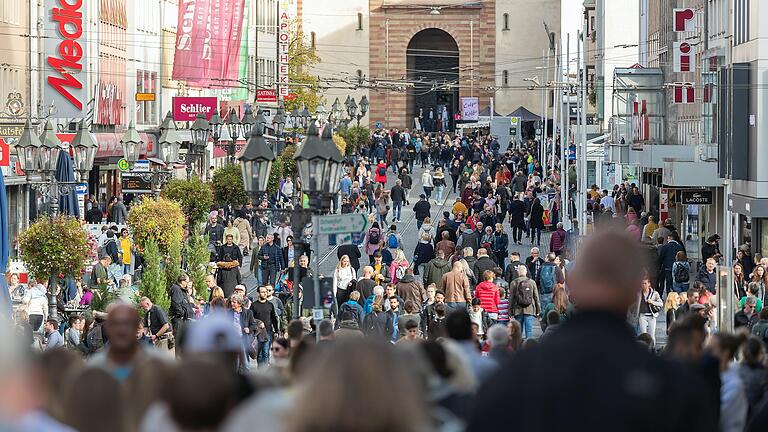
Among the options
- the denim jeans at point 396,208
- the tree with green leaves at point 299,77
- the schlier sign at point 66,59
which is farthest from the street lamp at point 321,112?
the schlier sign at point 66,59

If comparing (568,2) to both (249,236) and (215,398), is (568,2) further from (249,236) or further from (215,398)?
(215,398)

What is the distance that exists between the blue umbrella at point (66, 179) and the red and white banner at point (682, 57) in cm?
1586

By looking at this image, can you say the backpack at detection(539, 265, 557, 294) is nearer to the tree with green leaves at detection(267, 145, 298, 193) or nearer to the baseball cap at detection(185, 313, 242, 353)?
the baseball cap at detection(185, 313, 242, 353)

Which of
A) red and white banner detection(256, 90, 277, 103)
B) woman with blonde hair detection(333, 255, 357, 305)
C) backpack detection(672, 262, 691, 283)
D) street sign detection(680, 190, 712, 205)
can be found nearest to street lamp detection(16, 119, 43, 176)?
woman with blonde hair detection(333, 255, 357, 305)

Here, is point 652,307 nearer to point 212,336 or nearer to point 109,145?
point 212,336

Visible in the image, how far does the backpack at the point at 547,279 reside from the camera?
26375mm

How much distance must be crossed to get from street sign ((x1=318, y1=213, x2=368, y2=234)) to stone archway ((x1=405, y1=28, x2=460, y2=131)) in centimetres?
8820

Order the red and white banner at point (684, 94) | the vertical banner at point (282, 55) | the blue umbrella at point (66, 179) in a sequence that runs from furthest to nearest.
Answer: the vertical banner at point (282, 55) < the red and white banner at point (684, 94) < the blue umbrella at point (66, 179)

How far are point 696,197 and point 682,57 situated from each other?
5048 millimetres

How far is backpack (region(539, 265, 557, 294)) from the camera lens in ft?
86.5

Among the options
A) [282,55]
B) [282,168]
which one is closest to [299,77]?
[282,55]

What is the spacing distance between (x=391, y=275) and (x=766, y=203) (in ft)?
30.8

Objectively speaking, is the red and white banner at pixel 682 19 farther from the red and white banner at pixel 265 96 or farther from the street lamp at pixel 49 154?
the street lamp at pixel 49 154

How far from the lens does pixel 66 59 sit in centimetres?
4341
